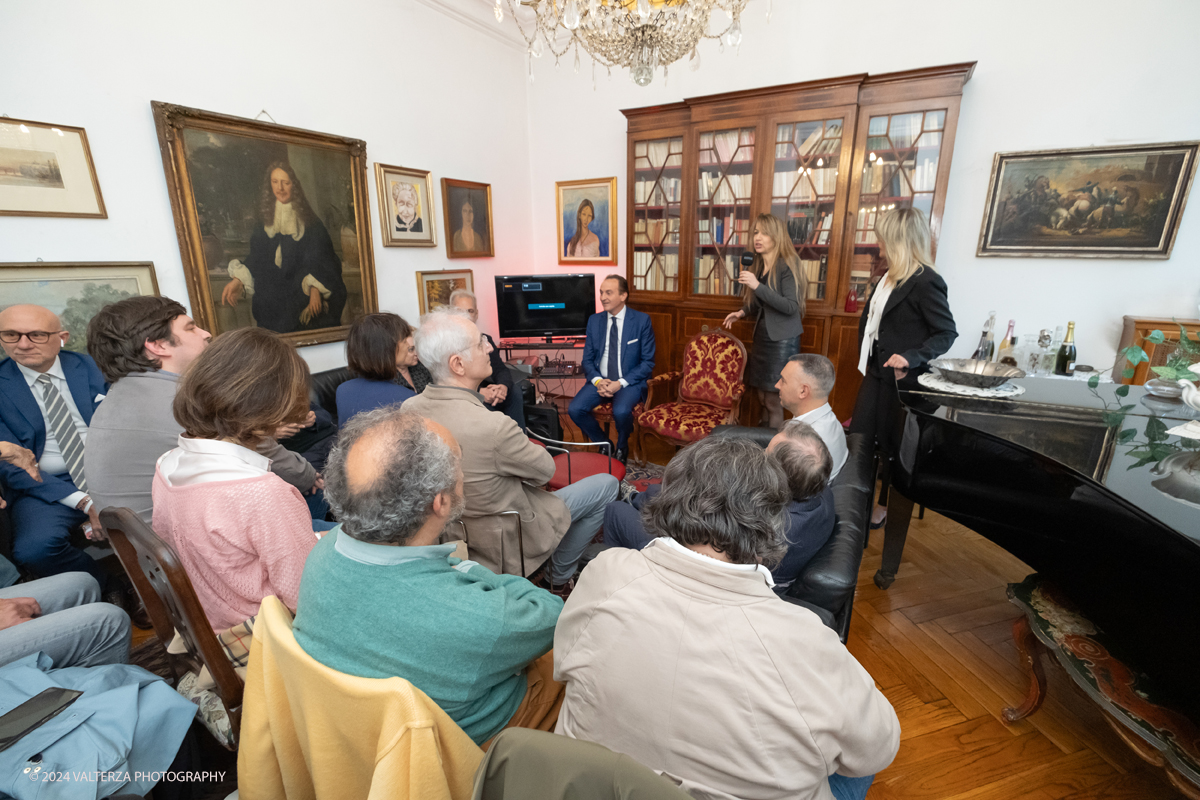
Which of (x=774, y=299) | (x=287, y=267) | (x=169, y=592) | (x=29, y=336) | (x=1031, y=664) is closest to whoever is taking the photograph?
(x=169, y=592)

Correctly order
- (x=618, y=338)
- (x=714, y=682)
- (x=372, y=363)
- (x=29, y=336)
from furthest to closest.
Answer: (x=618, y=338) → (x=372, y=363) → (x=29, y=336) → (x=714, y=682)

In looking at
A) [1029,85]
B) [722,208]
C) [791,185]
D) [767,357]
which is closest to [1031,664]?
[767,357]

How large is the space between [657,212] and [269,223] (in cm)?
302

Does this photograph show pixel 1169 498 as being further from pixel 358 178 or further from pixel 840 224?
pixel 358 178

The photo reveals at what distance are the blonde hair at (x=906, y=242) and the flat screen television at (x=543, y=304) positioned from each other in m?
2.60

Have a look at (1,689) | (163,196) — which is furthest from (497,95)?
(1,689)

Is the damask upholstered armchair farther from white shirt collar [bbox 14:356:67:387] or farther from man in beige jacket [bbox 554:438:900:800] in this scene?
white shirt collar [bbox 14:356:67:387]

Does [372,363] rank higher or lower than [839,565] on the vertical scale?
higher

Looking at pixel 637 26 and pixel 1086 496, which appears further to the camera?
pixel 637 26

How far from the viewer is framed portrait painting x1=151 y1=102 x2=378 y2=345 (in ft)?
9.03

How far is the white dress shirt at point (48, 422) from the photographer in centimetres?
218

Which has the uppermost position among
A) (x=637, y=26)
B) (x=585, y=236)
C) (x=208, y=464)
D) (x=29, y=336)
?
(x=637, y=26)

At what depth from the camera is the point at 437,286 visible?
436 cm

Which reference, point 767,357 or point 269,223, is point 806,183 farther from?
point 269,223
